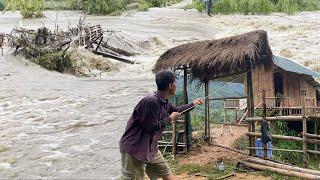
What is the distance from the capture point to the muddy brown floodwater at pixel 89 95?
9750mm

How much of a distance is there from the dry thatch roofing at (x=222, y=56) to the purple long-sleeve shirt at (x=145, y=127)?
9.84 feet

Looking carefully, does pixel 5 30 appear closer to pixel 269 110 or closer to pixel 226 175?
pixel 269 110

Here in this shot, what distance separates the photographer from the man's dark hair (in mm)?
4922

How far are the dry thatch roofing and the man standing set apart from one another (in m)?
2.90

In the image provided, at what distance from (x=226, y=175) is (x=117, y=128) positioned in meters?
5.06

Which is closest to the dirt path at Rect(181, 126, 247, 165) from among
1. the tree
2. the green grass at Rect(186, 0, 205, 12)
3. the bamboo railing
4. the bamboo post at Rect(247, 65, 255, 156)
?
the bamboo post at Rect(247, 65, 255, 156)

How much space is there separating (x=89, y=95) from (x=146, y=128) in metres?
11.4

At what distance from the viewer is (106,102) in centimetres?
1511

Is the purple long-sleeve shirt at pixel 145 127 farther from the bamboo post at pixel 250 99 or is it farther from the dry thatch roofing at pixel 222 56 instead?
the bamboo post at pixel 250 99

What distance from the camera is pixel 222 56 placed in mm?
8070

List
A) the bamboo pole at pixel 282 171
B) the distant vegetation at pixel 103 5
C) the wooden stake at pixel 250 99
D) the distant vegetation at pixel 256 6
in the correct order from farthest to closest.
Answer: the distant vegetation at pixel 103 5 < the distant vegetation at pixel 256 6 < the wooden stake at pixel 250 99 < the bamboo pole at pixel 282 171

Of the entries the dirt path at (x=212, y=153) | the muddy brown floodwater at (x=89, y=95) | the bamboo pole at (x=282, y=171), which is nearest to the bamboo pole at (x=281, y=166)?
the bamboo pole at (x=282, y=171)

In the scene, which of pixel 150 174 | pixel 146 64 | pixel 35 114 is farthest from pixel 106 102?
pixel 150 174

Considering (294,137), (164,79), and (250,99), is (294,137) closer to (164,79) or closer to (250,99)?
(250,99)
